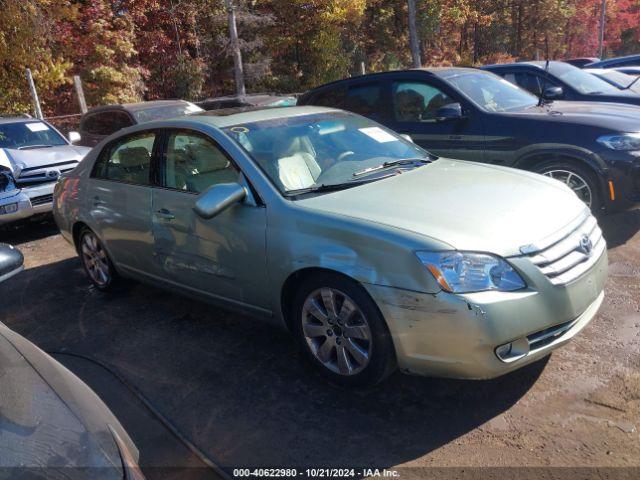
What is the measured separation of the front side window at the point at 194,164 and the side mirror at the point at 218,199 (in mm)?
192

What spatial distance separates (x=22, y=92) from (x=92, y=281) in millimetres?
12428

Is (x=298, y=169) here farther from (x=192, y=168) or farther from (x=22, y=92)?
(x=22, y=92)

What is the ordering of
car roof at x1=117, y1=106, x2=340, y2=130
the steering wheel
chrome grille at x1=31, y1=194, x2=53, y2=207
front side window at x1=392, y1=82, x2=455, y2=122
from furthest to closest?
chrome grille at x1=31, y1=194, x2=53, y2=207
front side window at x1=392, y1=82, x2=455, y2=122
car roof at x1=117, y1=106, x2=340, y2=130
the steering wheel

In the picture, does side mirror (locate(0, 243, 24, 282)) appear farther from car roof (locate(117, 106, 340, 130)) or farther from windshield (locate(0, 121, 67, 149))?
windshield (locate(0, 121, 67, 149))

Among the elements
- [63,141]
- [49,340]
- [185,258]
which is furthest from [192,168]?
[63,141]

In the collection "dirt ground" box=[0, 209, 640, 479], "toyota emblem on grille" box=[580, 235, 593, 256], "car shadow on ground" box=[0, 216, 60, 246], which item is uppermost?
"toyota emblem on grille" box=[580, 235, 593, 256]

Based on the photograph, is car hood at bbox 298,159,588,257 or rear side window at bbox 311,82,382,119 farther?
rear side window at bbox 311,82,382,119

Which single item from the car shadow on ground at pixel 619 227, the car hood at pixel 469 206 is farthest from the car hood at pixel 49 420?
the car shadow on ground at pixel 619 227

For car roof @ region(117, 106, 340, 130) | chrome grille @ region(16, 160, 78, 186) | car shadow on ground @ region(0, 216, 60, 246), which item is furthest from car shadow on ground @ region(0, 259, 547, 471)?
chrome grille @ region(16, 160, 78, 186)

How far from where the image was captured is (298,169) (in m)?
3.86

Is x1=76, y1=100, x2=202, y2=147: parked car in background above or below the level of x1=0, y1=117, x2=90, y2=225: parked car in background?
above

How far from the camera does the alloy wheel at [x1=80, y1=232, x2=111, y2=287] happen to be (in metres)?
5.24

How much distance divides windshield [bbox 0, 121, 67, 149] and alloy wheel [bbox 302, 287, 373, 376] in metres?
6.96

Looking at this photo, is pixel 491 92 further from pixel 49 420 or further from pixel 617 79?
pixel 49 420
